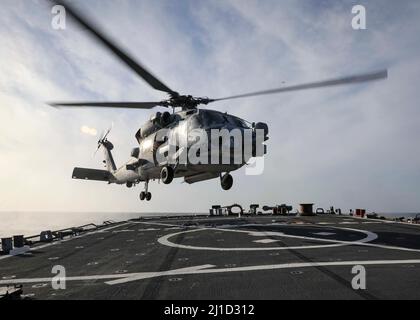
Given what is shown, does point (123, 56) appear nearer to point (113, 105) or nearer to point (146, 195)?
A: point (113, 105)

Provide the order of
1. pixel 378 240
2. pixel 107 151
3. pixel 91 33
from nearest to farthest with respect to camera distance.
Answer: pixel 91 33
pixel 378 240
pixel 107 151

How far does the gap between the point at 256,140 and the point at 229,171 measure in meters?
3.37

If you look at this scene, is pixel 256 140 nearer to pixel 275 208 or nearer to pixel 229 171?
pixel 229 171

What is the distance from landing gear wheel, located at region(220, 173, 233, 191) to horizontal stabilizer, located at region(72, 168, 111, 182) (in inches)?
573

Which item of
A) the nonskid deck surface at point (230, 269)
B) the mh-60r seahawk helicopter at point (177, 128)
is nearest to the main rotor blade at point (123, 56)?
the mh-60r seahawk helicopter at point (177, 128)

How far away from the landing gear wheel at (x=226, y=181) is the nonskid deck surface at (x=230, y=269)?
180 inches

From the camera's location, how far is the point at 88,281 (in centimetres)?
1227

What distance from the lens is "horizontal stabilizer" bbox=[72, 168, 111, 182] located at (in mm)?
33031

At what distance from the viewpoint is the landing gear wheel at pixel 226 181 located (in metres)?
25.0

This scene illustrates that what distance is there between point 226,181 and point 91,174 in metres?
15.4

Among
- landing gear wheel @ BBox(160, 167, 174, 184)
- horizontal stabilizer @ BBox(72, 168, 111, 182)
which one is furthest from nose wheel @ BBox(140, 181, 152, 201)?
landing gear wheel @ BBox(160, 167, 174, 184)

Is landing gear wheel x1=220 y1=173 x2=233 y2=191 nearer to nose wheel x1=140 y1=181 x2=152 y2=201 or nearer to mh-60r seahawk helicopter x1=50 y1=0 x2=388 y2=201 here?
mh-60r seahawk helicopter x1=50 y1=0 x2=388 y2=201

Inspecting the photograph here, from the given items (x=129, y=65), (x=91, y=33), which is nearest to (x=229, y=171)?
(x=129, y=65)
